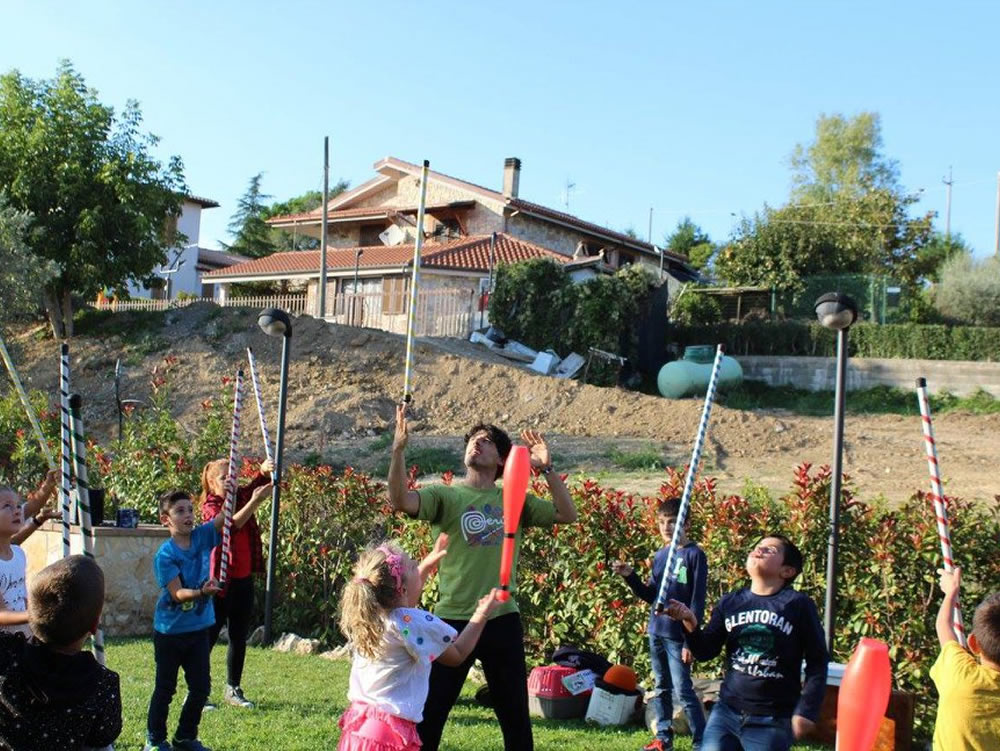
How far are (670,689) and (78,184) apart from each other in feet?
84.8

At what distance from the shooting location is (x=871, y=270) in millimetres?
36406

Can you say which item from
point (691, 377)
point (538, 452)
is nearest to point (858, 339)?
point (691, 377)

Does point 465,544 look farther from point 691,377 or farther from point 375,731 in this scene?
point 691,377

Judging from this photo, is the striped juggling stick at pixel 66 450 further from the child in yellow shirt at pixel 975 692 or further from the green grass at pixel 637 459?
the green grass at pixel 637 459

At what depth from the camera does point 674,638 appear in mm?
6809

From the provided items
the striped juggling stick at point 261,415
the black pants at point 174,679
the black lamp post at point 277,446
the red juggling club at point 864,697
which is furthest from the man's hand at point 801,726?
the black lamp post at point 277,446


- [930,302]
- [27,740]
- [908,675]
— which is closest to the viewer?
[27,740]

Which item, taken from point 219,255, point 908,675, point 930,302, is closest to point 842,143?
point 930,302

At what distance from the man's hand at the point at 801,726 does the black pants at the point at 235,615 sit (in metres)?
4.17

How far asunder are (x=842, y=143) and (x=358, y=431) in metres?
35.8

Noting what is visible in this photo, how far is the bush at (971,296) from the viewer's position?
101 ft

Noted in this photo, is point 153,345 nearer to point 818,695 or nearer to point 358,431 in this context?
point 358,431

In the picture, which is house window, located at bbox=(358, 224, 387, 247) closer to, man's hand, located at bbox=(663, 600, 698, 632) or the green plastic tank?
the green plastic tank

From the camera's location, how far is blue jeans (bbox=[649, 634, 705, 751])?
6676 millimetres
